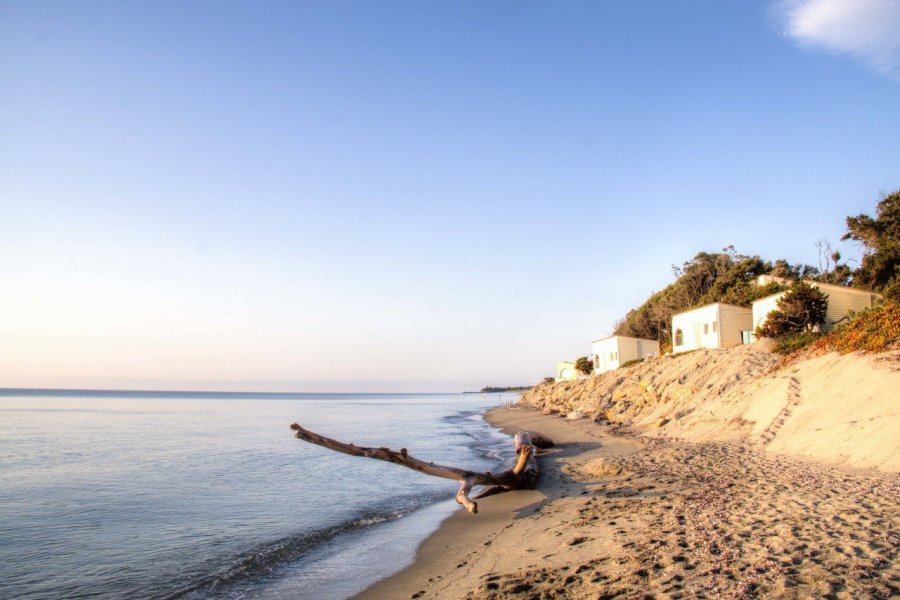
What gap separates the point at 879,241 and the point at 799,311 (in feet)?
47.9

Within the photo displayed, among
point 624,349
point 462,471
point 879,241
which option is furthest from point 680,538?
point 624,349

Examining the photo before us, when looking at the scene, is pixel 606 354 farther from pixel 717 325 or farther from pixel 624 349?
pixel 717 325

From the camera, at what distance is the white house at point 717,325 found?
115ft

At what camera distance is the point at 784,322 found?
2867 cm

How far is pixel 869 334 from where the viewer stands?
19.2 meters

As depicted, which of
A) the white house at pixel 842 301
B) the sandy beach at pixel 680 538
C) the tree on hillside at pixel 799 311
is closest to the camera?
the sandy beach at pixel 680 538

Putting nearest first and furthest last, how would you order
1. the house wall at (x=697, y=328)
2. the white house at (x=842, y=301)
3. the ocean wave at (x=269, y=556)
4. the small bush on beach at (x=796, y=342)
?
the ocean wave at (x=269, y=556)
the small bush on beach at (x=796, y=342)
the white house at (x=842, y=301)
the house wall at (x=697, y=328)

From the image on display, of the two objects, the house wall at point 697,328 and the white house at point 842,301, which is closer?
the white house at point 842,301

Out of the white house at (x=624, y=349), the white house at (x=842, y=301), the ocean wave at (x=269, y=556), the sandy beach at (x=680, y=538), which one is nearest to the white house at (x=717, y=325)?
the white house at (x=842, y=301)

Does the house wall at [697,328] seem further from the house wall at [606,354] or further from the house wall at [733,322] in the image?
the house wall at [606,354]

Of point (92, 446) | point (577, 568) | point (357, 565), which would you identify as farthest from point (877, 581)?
point (92, 446)

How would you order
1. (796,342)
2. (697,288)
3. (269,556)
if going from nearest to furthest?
(269,556) < (796,342) < (697,288)

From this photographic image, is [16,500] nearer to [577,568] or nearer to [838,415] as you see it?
[577,568]

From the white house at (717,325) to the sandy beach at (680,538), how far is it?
73.6ft
